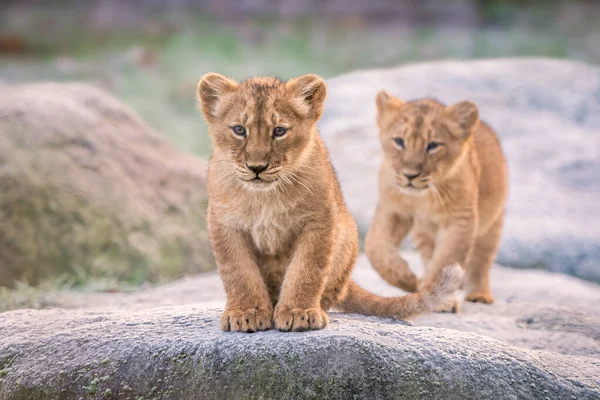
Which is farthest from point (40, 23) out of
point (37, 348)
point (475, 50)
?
point (37, 348)

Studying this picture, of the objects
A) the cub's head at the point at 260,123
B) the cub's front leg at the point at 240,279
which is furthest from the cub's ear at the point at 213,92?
the cub's front leg at the point at 240,279

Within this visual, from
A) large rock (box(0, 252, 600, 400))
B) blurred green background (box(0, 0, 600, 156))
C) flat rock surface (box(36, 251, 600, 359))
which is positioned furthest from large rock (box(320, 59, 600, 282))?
large rock (box(0, 252, 600, 400))

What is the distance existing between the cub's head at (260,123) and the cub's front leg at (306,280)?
0.34m

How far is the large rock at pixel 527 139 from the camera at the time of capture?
8.08 m

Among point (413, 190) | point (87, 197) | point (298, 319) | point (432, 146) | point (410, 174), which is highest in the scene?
point (432, 146)

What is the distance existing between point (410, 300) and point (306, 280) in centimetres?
85

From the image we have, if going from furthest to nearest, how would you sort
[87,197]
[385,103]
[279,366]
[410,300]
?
[87,197] → [385,103] → [410,300] → [279,366]

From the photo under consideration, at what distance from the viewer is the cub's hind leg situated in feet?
20.2

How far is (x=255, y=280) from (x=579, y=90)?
21.0 feet

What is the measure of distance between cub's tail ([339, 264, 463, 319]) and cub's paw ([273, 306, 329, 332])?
0.74 m

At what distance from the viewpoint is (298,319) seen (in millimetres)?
3529

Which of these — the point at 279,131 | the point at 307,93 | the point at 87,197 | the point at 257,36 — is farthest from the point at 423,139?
the point at 257,36

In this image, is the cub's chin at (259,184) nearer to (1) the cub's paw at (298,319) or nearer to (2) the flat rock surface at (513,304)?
(1) the cub's paw at (298,319)

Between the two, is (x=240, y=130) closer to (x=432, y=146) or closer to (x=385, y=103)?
(x=432, y=146)
